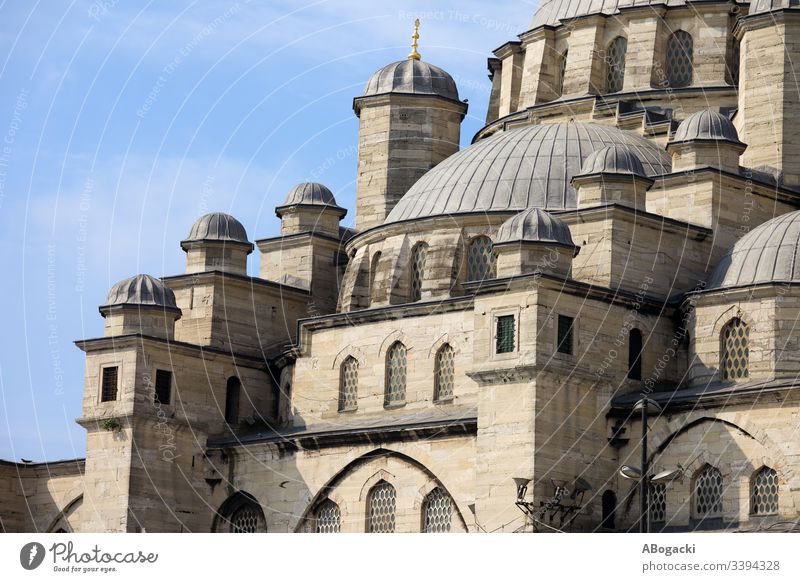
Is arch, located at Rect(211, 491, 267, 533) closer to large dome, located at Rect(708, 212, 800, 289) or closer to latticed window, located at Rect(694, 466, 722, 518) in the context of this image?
latticed window, located at Rect(694, 466, 722, 518)

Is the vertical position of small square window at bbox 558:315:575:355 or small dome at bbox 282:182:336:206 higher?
small dome at bbox 282:182:336:206

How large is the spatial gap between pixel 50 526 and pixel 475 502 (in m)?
17.9

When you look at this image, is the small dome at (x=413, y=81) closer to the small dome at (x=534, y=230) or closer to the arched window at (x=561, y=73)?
the arched window at (x=561, y=73)

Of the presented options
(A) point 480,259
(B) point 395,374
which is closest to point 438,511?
(B) point 395,374

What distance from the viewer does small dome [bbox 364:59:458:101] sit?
68.4m

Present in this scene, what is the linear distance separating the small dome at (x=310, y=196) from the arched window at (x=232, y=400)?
6112 mm

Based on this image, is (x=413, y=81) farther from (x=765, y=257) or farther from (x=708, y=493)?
(x=708, y=493)

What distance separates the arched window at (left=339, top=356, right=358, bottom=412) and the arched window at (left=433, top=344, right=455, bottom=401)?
283 centimetres

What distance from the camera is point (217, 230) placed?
6500cm

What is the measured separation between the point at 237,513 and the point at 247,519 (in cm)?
44

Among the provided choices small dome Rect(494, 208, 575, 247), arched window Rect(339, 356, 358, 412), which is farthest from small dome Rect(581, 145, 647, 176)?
arched window Rect(339, 356, 358, 412)

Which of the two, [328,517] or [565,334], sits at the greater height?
[565,334]

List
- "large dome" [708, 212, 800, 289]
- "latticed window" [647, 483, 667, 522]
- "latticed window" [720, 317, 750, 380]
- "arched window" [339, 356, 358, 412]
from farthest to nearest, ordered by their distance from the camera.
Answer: "arched window" [339, 356, 358, 412]
"large dome" [708, 212, 800, 289]
"latticed window" [720, 317, 750, 380]
"latticed window" [647, 483, 667, 522]

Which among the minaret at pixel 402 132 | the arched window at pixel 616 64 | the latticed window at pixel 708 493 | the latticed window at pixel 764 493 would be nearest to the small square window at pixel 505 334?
the latticed window at pixel 708 493
